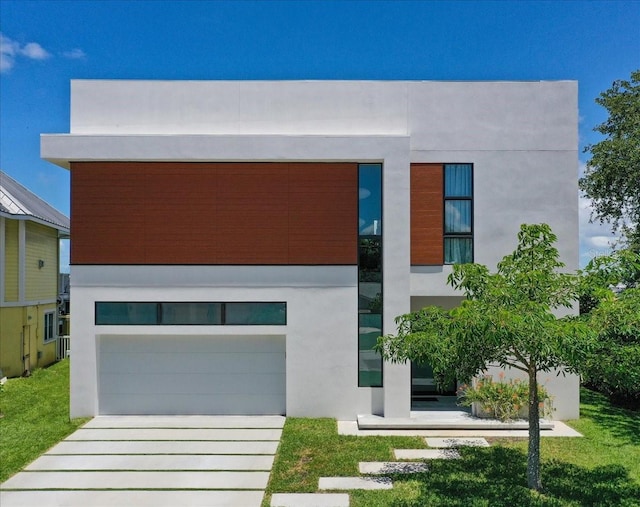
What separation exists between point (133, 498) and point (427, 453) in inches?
192

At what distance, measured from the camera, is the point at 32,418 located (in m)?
10.3

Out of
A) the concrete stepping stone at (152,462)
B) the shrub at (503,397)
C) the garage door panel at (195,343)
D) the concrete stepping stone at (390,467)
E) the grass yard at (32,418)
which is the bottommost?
the grass yard at (32,418)

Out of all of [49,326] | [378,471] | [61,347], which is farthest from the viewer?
[61,347]

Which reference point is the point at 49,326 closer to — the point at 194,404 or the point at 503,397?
the point at 194,404

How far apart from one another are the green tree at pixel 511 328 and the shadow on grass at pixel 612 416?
410cm

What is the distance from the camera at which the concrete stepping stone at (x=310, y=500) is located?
631 centimetres

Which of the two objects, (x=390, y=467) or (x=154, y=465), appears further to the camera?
(x=154, y=465)

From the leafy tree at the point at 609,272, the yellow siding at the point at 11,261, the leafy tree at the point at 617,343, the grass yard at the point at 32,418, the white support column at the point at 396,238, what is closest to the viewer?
the leafy tree at the point at 617,343

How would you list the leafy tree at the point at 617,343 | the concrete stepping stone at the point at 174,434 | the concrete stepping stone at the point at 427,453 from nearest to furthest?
the leafy tree at the point at 617,343
the concrete stepping stone at the point at 427,453
the concrete stepping stone at the point at 174,434

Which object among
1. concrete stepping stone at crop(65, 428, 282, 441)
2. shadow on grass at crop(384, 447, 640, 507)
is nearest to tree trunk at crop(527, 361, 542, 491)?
shadow on grass at crop(384, 447, 640, 507)

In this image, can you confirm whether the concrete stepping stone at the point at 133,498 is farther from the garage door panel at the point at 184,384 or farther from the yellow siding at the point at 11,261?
the yellow siding at the point at 11,261

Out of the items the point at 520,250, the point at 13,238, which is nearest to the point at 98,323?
the point at 13,238

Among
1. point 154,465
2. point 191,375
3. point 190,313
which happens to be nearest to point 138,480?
point 154,465

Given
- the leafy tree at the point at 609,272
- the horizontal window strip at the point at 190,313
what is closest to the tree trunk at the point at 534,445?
the leafy tree at the point at 609,272
